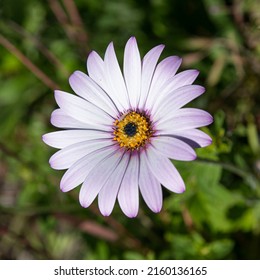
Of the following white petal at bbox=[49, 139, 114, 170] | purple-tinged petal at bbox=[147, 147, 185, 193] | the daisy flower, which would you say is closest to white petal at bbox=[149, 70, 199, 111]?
the daisy flower

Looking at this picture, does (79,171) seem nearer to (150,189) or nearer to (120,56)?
(150,189)

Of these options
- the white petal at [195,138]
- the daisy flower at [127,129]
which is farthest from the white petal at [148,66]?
the white petal at [195,138]

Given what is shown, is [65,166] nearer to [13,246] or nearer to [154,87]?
[154,87]

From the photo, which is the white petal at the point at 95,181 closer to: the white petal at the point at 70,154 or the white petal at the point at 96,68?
the white petal at the point at 70,154

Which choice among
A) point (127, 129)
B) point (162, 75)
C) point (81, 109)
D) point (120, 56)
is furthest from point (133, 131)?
point (120, 56)

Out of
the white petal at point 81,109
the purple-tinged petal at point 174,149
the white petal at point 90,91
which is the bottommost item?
the purple-tinged petal at point 174,149
